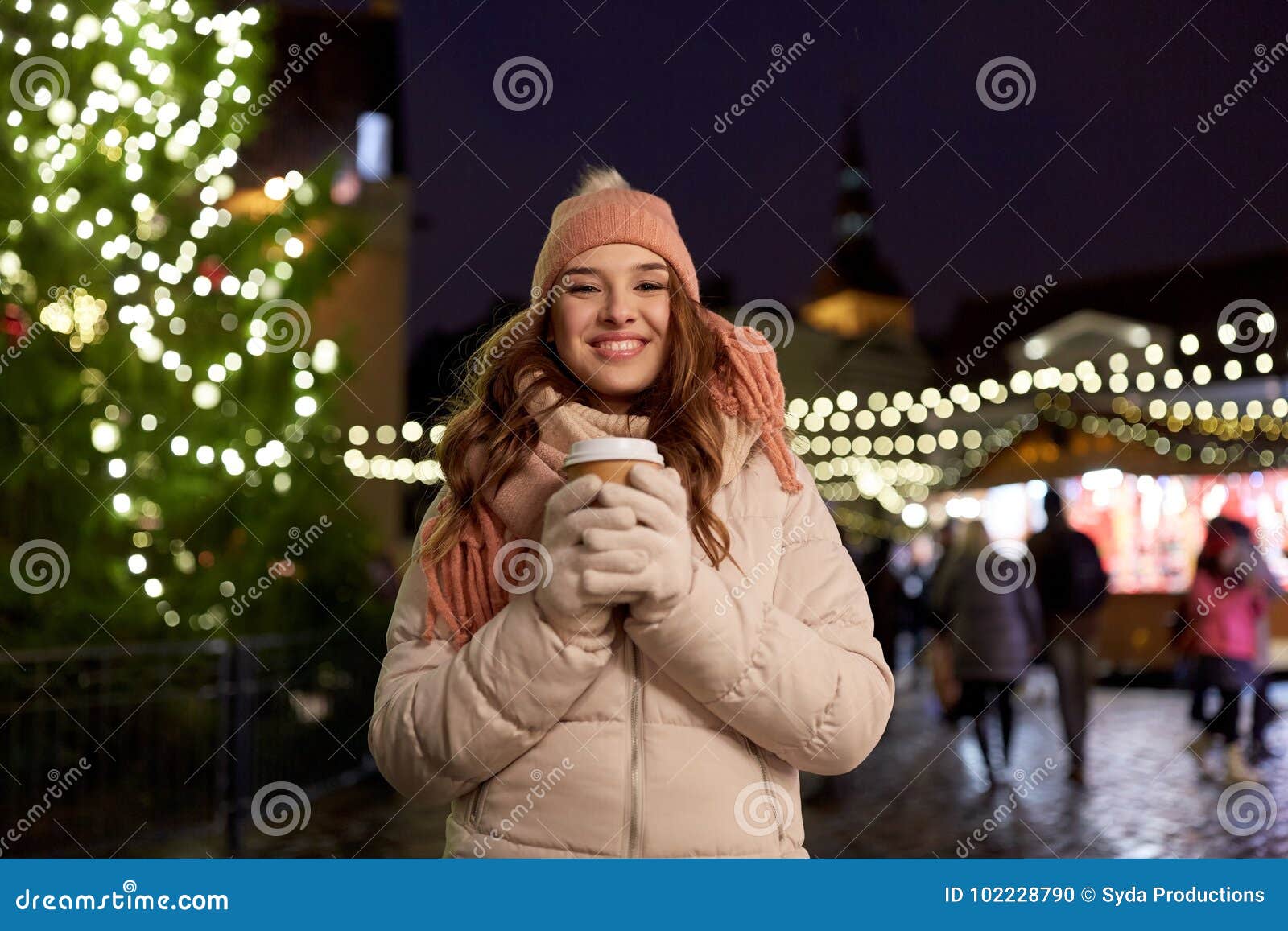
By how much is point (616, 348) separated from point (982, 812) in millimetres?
5793

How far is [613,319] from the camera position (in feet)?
5.90

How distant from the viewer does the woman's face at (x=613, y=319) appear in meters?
1.80

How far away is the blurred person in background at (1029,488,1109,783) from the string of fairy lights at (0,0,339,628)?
5.20 m

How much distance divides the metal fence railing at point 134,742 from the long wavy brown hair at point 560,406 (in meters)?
4.60

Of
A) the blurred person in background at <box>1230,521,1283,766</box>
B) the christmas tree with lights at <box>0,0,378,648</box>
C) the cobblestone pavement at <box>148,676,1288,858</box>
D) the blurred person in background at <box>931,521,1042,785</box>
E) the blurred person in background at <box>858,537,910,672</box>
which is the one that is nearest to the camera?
the cobblestone pavement at <box>148,676,1288,858</box>

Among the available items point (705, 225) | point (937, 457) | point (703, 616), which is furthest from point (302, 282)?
point (937, 457)

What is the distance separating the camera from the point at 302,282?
738 centimetres

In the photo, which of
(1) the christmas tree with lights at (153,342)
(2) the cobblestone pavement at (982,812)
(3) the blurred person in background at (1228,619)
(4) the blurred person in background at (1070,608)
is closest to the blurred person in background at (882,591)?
(2) the cobblestone pavement at (982,812)

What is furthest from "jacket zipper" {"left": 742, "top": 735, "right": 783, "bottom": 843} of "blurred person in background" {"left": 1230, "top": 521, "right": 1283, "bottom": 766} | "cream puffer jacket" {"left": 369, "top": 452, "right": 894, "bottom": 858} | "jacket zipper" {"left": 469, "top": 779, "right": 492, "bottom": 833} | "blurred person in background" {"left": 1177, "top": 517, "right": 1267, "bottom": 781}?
"blurred person in background" {"left": 1230, "top": 521, "right": 1283, "bottom": 766}

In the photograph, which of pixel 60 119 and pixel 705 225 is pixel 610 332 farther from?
pixel 60 119

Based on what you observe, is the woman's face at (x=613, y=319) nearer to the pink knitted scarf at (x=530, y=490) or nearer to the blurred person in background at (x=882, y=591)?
the pink knitted scarf at (x=530, y=490)

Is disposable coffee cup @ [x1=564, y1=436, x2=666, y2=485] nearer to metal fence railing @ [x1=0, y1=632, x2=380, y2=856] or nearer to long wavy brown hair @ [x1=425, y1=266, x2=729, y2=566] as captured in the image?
long wavy brown hair @ [x1=425, y1=266, x2=729, y2=566]

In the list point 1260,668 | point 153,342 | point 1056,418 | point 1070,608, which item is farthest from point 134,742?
point 1056,418

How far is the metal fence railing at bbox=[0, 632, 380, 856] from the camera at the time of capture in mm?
5730
